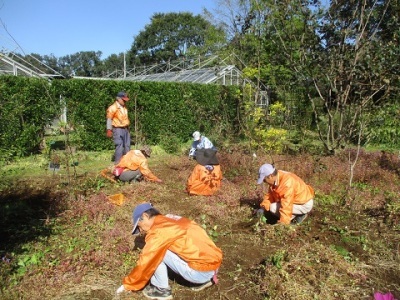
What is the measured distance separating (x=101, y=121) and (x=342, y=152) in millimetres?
7556

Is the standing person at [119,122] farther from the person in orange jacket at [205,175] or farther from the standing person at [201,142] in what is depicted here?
the person in orange jacket at [205,175]

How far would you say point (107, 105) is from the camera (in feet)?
38.5

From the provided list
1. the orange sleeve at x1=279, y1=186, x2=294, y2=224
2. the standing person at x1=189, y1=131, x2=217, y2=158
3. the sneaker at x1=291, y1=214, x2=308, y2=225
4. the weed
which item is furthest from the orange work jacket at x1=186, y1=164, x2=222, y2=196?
the standing person at x1=189, y1=131, x2=217, y2=158

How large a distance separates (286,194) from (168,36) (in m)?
57.9

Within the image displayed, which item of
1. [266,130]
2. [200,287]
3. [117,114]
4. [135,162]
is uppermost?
[117,114]

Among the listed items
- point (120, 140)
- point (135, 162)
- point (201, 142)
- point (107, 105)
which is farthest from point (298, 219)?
point (107, 105)

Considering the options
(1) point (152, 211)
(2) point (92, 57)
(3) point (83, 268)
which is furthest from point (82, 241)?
(2) point (92, 57)

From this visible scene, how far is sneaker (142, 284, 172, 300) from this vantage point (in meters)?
3.33

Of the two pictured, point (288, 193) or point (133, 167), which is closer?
point (288, 193)

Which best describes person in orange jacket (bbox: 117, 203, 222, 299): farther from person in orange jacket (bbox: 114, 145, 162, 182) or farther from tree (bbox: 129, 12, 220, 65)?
tree (bbox: 129, 12, 220, 65)

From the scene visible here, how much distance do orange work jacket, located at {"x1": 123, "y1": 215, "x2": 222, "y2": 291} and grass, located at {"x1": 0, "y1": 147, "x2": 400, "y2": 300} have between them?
347 mm

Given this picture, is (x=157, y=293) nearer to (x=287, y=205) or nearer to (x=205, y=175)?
(x=287, y=205)

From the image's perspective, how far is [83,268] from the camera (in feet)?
12.5

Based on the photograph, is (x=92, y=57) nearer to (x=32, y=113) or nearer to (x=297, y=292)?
(x=32, y=113)
